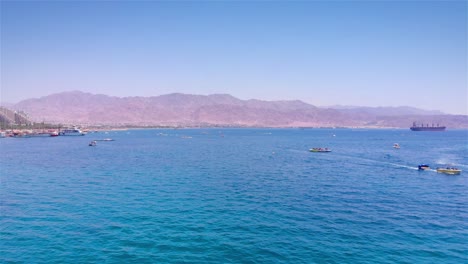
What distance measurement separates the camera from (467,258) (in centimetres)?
3183

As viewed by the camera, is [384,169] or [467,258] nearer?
[467,258]

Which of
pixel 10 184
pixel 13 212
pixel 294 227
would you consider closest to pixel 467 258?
pixel 294 227

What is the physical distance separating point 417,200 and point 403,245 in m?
21.7

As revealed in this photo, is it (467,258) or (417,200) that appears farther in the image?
(417,200)

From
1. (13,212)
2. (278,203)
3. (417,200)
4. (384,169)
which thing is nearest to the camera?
(13,212)

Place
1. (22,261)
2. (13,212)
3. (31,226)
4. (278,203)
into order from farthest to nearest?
(278,203) → (13,212) → (31,226) → (22,261)

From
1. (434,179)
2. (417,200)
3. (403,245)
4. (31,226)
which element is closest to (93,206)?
(31,226)

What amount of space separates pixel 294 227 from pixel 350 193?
21631 millimetres

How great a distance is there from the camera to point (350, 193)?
185 ft

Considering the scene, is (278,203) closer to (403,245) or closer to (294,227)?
(294,227)

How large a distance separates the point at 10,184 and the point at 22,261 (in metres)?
37.5

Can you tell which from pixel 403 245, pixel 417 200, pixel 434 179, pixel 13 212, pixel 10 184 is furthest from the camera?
pixel 434 179

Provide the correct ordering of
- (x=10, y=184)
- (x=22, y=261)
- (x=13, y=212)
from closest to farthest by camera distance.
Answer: (x=22, y=261), (x=13, y=212), (x=10, y=184)

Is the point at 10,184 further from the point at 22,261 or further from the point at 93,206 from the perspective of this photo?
the point at 22,261
